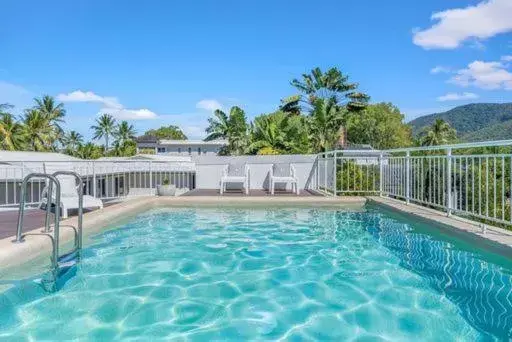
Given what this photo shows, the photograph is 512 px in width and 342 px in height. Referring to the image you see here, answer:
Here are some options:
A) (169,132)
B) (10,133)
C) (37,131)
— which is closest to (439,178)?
(10,133)

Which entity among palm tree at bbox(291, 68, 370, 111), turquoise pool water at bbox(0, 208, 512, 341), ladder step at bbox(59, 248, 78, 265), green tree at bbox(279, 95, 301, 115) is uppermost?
palm tree at bbox(291, 68, 370, 111)

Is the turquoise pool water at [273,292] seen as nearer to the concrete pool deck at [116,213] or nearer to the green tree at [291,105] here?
the concrete pool deck at [116,213]

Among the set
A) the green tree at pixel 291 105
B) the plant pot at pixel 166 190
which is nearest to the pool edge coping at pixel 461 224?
the plant pot at pixel 166 190

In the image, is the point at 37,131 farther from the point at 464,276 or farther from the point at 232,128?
the point at 464,276

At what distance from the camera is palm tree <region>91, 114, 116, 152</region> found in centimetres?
6209

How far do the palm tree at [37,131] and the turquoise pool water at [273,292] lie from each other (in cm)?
3862

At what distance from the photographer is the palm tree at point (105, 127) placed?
62.1m

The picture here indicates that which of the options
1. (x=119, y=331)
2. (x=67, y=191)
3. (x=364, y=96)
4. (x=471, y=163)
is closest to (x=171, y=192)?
(x=67, y=191)

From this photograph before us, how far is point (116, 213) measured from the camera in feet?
24.1

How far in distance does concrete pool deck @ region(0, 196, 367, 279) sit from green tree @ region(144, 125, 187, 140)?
75346 mm

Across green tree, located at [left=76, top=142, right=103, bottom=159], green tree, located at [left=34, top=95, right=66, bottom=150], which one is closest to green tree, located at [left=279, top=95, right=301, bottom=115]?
green tree, located at [left=76, top=142, right=103, bottom=159]

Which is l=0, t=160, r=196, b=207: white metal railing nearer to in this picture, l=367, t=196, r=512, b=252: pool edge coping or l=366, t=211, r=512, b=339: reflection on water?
l=366, t=211, r=512, b=339: reflection on water

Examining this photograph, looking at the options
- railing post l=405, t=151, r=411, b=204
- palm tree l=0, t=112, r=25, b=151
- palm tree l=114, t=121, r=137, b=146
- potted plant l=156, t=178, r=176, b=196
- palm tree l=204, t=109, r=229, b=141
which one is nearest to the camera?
railing post l=405, t=151, r=411, b=204

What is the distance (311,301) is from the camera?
11.8 ft
